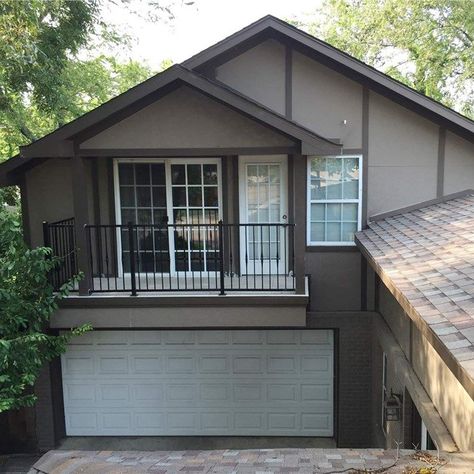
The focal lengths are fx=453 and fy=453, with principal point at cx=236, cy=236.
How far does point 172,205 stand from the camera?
319 inches

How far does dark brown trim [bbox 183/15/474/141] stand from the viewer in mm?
7281

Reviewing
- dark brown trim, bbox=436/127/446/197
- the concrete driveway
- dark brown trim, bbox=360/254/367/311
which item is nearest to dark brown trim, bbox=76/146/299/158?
dark brown trim, bbox=360/254/367/311

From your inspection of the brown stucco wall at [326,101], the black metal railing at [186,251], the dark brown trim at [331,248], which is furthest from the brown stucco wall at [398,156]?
the black metal railing at [186,251]

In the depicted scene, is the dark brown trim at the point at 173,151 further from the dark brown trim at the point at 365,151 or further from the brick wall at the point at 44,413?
the brick wall at the point at 44,413

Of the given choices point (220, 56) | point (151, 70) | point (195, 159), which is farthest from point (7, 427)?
point (151, 70)

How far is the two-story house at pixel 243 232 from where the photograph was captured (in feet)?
21.8

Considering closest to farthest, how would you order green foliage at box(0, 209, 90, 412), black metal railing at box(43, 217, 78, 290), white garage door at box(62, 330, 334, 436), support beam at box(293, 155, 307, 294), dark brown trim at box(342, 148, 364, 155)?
green foliage at box(0, 209, 90, 412) < support beam at box(293, 155, 307, 294) < black metal railing at box(43, 217, 78, 290) < dark brown trim at box(342, 148, 364, 155) < white garage door at box(62, 330, 334, 436)

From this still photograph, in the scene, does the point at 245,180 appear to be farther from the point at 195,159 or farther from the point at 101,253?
the point at 101,253

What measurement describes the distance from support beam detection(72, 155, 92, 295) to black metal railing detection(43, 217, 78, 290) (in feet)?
1.19

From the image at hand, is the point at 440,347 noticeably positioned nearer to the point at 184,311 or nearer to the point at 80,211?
the point at 184,311

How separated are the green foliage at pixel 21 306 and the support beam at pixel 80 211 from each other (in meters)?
0.29

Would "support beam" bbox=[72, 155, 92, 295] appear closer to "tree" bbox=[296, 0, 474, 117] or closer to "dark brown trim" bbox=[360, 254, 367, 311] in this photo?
"dark brown trim" bbox=[360, 254, 367, 311]

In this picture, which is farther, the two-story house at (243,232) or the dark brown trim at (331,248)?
the dark brown trim at (331,248)

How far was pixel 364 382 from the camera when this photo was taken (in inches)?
320
